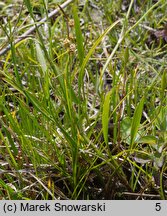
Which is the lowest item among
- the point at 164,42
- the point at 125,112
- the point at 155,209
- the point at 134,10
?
the point at 155,209

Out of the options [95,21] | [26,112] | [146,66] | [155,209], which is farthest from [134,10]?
[155,209]

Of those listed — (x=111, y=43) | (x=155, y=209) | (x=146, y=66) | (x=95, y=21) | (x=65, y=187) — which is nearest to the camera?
(x=155, y=209)

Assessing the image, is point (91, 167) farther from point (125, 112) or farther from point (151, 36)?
point (151, 36)

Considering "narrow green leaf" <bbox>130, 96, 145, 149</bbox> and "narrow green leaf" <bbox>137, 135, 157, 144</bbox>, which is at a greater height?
"narrow green leaf" <bbox>130, 96, 145, 149</bbox>

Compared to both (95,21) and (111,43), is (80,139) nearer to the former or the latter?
(111,43)

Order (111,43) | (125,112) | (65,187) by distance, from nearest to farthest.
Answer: (65,187), (125,112), (111,43)

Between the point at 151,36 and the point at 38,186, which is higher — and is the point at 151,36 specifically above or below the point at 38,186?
above

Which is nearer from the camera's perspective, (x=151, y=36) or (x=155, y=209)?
(x=155, y=209)

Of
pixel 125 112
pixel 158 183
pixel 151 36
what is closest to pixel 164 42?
pixel 151 36

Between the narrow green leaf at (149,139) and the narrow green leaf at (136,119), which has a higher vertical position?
the narrow green leaf at (136,119)
